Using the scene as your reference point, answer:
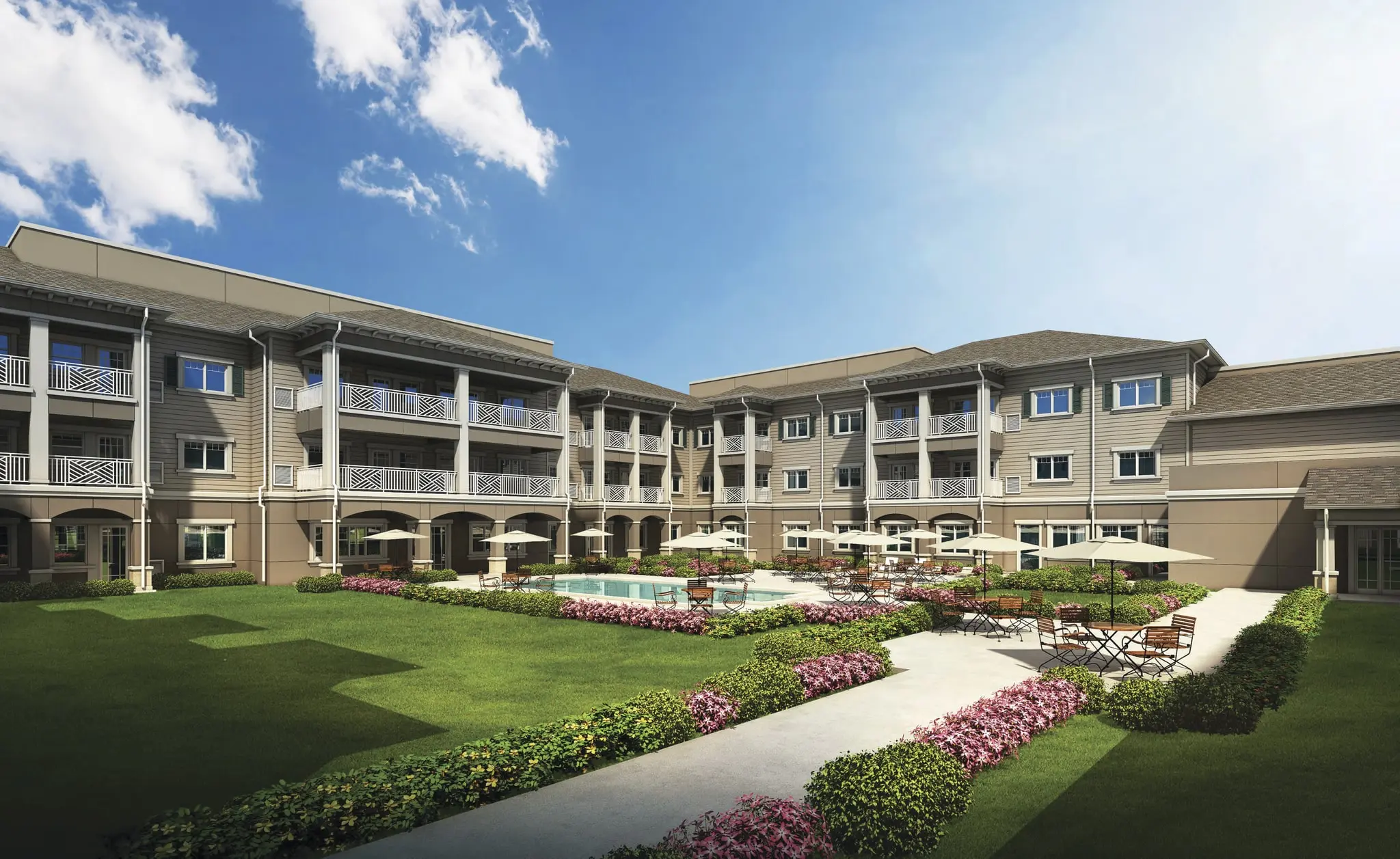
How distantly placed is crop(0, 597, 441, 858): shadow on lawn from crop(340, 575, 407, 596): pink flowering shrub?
31.9ft

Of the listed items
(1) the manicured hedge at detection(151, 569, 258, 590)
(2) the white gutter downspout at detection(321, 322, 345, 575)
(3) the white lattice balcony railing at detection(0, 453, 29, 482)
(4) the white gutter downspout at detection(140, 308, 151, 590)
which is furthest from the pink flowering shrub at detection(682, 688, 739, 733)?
(3) the white lattice balcony railing at detection(0, 453, 29, 482)

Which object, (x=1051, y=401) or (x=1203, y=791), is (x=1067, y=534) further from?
(x=1203, y=791)

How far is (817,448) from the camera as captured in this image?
46.6 m

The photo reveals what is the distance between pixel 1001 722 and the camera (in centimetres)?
996

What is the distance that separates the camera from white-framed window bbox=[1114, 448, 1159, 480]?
113ft

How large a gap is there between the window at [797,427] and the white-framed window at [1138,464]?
53.7ft

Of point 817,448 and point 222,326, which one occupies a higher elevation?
point 222,326

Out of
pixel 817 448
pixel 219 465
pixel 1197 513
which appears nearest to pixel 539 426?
pixel 219 465

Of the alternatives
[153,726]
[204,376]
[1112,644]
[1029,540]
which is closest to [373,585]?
[204,376]

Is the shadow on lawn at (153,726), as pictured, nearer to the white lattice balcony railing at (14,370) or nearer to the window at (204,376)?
the white lattice balcony railing at (14,370)

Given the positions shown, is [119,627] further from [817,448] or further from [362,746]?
[817,448]

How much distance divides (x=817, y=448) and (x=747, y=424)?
13.6ft

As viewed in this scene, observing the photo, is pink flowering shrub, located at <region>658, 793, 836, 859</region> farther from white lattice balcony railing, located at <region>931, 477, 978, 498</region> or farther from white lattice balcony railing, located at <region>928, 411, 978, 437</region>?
white lattice balcony railing, located at <region>928, 411, 978, 437</region>

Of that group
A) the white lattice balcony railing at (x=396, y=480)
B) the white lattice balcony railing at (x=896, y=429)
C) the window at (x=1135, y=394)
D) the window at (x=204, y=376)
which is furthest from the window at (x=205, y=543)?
the window at (x=1135, y=394)
